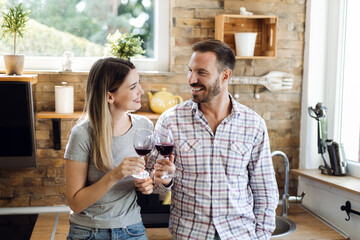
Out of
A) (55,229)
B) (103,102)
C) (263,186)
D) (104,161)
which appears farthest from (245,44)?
(55,229)

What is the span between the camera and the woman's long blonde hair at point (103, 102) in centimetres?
159

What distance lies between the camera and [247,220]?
72.9 inches

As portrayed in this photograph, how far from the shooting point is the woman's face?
5.47ft

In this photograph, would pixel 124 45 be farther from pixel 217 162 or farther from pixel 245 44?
pixel 217 162

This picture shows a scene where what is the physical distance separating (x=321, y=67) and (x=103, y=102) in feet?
6.06

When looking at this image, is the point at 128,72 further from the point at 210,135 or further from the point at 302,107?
the point at 302,107

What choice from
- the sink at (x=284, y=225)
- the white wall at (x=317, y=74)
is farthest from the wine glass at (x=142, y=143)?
the white wall at (x=317, y=74)

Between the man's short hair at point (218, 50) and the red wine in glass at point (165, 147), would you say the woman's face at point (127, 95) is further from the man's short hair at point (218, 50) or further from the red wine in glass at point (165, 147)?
the man's short hair at point (218, 50)

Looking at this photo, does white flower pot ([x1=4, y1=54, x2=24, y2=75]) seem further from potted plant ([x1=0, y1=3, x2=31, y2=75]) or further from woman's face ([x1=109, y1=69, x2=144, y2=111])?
woman's face ([x1=109, y1=69, x2=144, y2=111])

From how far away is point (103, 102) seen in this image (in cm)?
163

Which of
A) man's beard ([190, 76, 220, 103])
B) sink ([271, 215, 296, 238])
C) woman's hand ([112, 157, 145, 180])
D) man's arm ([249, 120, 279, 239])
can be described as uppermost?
man's beard ([190, 76, 220, 103])

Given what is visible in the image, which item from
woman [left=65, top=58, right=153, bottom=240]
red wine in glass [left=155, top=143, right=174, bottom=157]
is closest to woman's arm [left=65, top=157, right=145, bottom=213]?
woman [left=65, top=58, right=153, bottom=240]

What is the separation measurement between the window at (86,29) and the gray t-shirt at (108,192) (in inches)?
48.6

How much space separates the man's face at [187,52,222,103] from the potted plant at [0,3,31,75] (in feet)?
3.92
